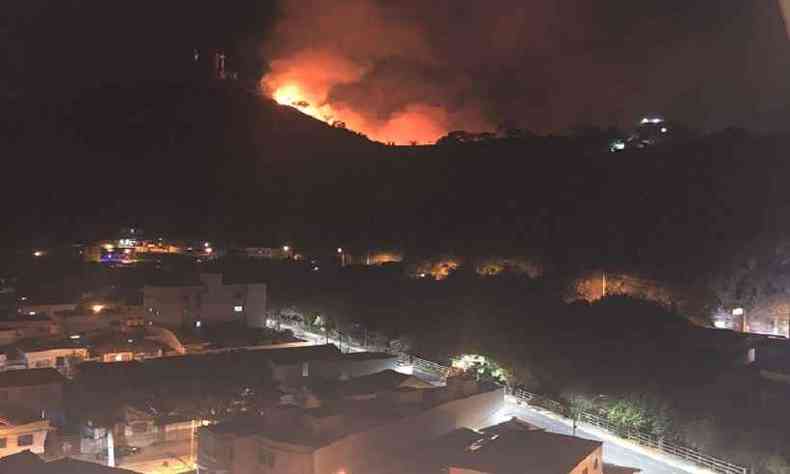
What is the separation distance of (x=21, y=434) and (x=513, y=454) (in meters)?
8.85

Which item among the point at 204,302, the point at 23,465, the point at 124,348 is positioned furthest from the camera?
the point at 204,302

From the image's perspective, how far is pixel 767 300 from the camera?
23797 mm

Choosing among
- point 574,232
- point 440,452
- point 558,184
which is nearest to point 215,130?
point 558,184

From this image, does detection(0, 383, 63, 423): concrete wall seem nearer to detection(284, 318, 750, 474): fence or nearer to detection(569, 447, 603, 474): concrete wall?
detection(284, 318, 750, 474): fence

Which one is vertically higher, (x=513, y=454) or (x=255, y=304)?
(x=255, y=304)

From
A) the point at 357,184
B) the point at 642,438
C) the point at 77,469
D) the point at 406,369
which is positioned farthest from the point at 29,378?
the point at 357,184

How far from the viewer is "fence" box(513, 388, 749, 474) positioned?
12727 millimetres

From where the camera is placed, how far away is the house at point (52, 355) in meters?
17.1

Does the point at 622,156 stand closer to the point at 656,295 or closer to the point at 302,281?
the point at 656,295

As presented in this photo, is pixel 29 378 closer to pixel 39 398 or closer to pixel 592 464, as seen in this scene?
pixel 39 398

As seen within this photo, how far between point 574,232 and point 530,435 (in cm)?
2161

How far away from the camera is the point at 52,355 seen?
1747 centimetres

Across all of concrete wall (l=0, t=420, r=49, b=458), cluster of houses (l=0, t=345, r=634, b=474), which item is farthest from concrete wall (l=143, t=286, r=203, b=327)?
concrete wall (l=0, t=420, r=49, b=458)

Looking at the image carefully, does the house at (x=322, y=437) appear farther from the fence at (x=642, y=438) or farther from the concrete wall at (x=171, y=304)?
the concrete wall at (x=171, y=304)
